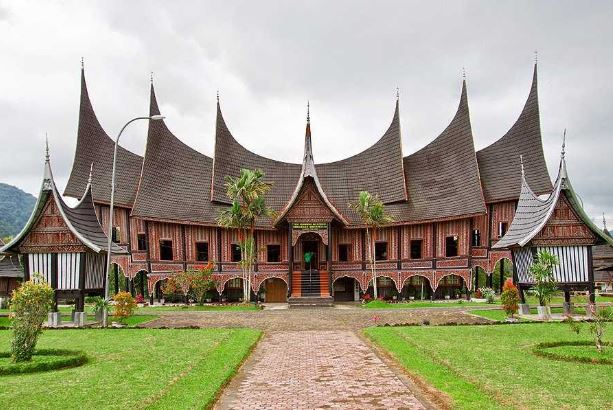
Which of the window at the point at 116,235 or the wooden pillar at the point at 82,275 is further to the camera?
the window at the point at 116,235

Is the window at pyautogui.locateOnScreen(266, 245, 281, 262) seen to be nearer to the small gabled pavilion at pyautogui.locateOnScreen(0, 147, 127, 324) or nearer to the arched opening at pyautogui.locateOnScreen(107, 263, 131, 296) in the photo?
the arched opening at pyautogui.locateOnScreen(107, 263, 131, 296)

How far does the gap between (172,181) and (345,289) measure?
1366 centimetres

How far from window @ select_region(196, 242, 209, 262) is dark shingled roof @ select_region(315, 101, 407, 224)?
360 inches

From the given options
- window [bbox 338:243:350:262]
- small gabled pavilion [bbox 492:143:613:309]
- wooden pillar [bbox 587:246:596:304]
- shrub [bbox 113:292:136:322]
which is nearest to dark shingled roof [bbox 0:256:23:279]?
shrub [bbox 113:292:136:322]

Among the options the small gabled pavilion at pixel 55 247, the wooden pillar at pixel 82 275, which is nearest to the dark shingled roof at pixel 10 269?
the small gabled pavilion at pixel 55 247

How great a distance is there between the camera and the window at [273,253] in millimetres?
37906

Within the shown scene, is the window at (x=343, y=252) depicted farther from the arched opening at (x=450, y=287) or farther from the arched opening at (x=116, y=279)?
the arched opening at (x=116, y=279)

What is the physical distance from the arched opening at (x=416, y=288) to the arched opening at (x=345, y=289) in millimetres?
3239

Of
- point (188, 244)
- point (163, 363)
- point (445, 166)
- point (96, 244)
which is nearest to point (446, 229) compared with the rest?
point (445, 166)

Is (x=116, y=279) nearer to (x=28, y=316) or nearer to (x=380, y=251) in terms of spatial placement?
(x=380, y=251)

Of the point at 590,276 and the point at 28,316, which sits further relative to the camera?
the point at 590,276

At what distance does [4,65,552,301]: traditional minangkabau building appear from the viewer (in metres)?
34.2

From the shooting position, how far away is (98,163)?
3662 cm

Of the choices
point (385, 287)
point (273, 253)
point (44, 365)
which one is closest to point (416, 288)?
point (385, 287)
